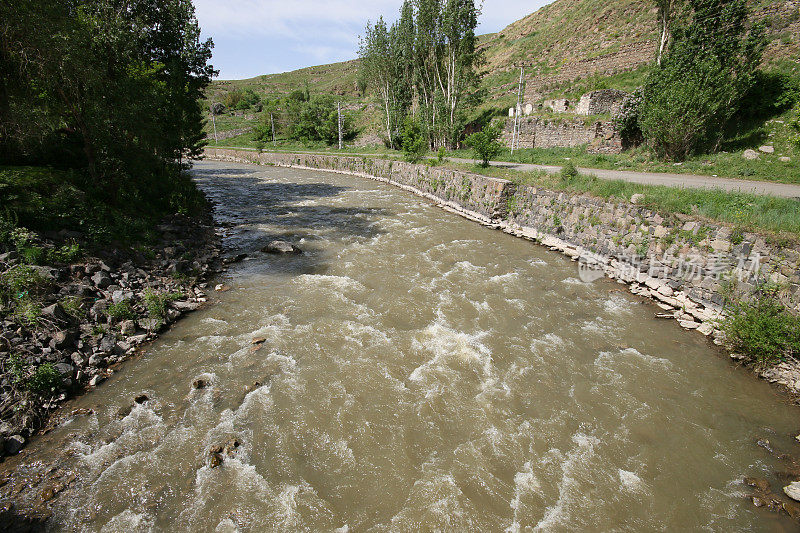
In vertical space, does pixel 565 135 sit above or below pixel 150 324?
above

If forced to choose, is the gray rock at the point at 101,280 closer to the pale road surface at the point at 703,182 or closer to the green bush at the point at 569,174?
the green bush at the point at 569,174

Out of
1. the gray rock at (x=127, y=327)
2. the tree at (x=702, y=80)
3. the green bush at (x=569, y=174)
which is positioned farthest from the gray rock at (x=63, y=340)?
the tree at (x=702, y=80)

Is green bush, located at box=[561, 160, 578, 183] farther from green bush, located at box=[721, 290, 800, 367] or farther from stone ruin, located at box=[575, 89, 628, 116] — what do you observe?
stone ruin, located at box=[575, 89, 628, 116]

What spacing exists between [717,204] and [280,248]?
14073 millimetres

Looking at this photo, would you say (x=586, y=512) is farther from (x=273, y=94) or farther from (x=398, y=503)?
(x=273, y=94)

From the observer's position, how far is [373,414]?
6.05 m

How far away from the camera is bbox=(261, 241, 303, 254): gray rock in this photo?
13.7 m

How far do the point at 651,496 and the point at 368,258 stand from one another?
988 cm

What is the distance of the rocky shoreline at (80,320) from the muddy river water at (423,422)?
18.8 inches

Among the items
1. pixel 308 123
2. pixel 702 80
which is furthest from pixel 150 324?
pixel 308 123

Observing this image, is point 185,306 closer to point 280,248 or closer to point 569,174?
point 280,248

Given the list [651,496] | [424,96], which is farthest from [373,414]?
[424,96]

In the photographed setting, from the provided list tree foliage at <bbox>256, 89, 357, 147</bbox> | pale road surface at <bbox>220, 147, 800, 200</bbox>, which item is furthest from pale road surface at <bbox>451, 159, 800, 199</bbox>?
tree foliage at <bbox>256, 89, 357, 147</bbox>

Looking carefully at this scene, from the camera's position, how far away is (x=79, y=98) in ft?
34.7
